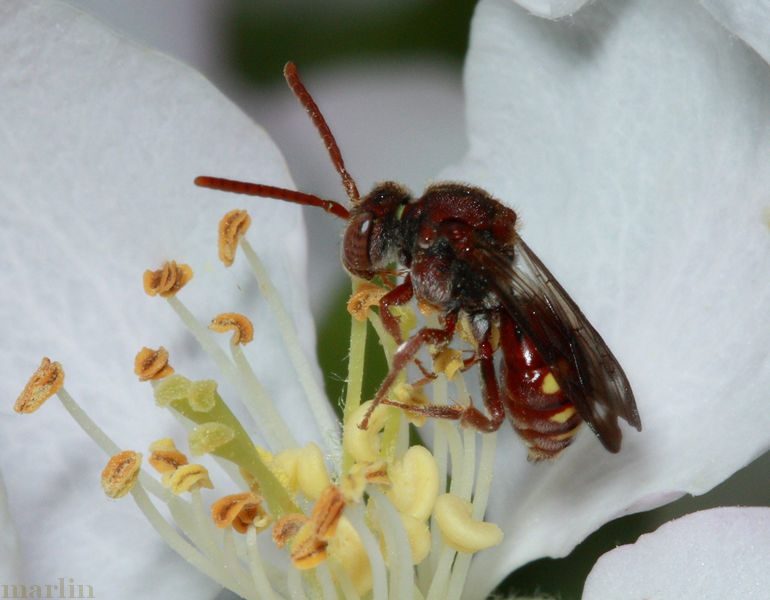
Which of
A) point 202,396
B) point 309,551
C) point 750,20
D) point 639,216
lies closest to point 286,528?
point 309,551

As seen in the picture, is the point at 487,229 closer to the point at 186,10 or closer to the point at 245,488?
the point at 245,488

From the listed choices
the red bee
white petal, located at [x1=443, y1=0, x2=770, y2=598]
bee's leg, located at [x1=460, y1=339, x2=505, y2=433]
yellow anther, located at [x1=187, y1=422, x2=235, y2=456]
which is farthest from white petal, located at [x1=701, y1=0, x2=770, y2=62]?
yellow anther, located at [x1=187, y1=422, x2=235, y2=456]

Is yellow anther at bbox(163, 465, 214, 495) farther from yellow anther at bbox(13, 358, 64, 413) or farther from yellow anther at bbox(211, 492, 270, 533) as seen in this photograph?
yellow anther at bbox(13, 358, 64, 413)

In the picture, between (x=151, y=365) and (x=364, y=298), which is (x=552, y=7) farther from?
(x=151, y=365)

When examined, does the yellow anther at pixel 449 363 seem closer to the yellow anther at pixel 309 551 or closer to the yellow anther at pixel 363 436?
the yellow anther at pixel 363 436

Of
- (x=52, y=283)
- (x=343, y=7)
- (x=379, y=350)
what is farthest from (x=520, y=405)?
(x=343, y=7)

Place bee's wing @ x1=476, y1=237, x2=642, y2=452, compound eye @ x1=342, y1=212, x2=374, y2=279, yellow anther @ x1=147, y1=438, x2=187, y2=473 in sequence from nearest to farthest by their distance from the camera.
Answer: bee's wing @ x1=476, y1=237, x2=642, y2=452 < compound eye @ x1=342, y1=212, x2=374, y2=279 < yellow anther @ x1=147, y1=438, x2=187, y2=473
